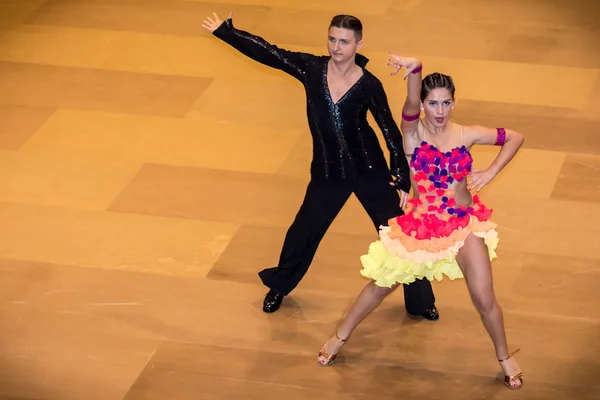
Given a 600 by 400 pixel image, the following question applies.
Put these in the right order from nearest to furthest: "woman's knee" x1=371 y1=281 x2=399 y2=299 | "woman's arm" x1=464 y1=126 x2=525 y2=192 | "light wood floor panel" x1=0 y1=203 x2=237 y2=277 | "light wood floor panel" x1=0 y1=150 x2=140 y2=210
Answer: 1. "woman's arm" x1=464 y1=126 x2=525 y2=192
2. "woman's knee" x1=371 y1=281 x2=399 y2=299
3. "light wood floor panel" x1=0 y1=203 x2=237 y2=277
4. "light wood floor panel" x1=0 y1=150 x2=140 y2=210

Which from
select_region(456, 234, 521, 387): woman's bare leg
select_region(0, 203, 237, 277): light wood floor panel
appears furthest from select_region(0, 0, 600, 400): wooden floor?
select_region(456, 234, 521, 387): woman's bare leg

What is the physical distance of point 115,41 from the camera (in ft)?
31.2

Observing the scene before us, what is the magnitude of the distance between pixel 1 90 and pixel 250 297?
11.0 ft

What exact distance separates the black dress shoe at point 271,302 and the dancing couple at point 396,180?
132 mm

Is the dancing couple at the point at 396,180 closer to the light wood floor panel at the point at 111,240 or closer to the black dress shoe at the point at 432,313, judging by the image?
the black dress shoe at the point at 432,313

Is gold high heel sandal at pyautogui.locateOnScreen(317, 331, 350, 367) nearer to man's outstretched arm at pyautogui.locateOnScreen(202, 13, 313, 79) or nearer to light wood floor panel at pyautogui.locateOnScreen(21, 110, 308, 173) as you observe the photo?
man's outstretched arm at pyautogui.locateOnScreen(202, 13, 313, 79)

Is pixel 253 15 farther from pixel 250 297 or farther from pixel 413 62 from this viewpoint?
pixel 413 62

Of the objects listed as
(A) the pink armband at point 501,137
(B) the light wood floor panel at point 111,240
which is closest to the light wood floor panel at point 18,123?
(B) the light wood floor panel at point 111,240

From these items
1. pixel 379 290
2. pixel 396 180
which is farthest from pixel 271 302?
pixel 396 180

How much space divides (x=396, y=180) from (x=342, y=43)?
0.70 m

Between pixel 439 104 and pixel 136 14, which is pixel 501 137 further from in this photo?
pixel 136 14

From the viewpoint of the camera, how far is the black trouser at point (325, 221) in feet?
18.9

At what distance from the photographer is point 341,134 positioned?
5.60 metres

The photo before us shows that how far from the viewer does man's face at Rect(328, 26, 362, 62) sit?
5.38 meters
